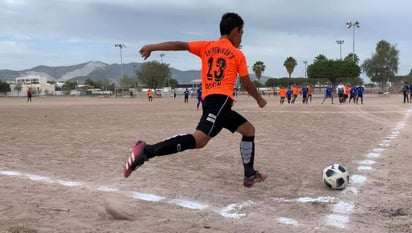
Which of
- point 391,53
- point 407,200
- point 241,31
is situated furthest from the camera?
point 391,53

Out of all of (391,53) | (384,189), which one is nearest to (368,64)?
(391,53)

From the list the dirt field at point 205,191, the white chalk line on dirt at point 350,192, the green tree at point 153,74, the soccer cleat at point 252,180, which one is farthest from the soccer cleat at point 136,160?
the green tree at point 153,74

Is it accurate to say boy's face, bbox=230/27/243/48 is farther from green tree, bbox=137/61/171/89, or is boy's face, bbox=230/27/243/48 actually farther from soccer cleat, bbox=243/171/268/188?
green tree, bbox=137/61/171/89

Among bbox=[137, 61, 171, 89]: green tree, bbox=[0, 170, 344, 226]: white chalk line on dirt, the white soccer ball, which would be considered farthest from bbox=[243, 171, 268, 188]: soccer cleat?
bbox=[137, 61, 171, 89]: green tree

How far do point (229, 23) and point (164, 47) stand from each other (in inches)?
31.5

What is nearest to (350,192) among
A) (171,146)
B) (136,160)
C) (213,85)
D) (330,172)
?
(330,172)

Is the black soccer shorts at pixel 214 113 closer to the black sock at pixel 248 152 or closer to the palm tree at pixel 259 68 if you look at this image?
the black sock at pixel 248 152

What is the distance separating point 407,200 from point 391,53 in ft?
338

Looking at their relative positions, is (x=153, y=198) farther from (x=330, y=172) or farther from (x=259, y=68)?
(x=259, y=68)

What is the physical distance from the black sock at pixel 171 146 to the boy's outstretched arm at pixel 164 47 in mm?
1115

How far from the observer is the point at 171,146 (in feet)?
16.6

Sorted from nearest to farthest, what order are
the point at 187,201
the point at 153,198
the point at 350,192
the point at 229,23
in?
the point at 187,201
the point at 153,198
the point at 229,23
the point at 350,192

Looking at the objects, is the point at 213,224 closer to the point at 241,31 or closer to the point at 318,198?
the point at 318,198

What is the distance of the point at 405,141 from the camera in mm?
10547
